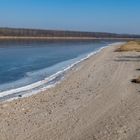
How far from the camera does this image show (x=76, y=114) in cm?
1289

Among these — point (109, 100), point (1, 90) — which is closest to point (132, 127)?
point (109, 100)

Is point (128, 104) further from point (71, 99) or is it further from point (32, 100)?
point (32, 100)

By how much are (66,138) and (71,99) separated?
556cm

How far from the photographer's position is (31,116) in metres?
12.6

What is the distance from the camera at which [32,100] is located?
15.7 meters

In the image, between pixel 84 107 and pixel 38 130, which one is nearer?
pixel 38 130

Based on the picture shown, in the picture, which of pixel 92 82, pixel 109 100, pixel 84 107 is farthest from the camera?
pixel 92 82

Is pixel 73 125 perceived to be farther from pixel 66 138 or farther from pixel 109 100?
pixel 109 100

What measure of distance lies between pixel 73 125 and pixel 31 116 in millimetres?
1703

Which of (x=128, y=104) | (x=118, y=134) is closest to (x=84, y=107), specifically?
(x=128, y=104)

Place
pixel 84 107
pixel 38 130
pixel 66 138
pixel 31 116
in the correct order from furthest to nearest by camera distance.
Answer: pixel 84 107 → pixel 31 116 → pixel 38 130 → pixel 66 138

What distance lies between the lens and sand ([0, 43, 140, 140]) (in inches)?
414

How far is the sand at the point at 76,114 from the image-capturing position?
10.5 metres

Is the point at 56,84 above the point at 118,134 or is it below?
below
